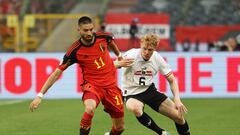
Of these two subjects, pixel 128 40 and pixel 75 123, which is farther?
pixel 128 40

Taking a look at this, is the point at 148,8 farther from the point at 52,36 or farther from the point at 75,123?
the point at 75,123

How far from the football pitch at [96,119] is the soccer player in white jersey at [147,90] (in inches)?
61.4

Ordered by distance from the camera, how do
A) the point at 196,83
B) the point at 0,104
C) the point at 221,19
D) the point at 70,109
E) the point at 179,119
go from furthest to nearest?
the point at 221,19
the point at 196,83
the point at 0,104
the point at 70,109
the point at 179,119

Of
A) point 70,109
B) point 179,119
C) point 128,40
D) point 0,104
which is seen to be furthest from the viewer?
point 128,40

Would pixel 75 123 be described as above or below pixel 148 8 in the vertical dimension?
below

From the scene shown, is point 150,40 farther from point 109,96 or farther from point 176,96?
point 109,96

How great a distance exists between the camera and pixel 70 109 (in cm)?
1769

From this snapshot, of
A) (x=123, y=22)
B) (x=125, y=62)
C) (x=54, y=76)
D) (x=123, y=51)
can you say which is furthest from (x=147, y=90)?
(x=123, y=22)

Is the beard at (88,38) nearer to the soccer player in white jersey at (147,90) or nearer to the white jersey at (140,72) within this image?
the soccer player in white jersey at (147,90)

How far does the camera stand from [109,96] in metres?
10.3

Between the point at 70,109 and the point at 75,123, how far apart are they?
320cm

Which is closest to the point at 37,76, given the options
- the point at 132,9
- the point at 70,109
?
the point at 70,109

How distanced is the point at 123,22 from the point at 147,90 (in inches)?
750

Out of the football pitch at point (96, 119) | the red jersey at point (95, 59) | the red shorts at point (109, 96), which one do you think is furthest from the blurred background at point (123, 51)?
the red jersey at point (95, 59)
